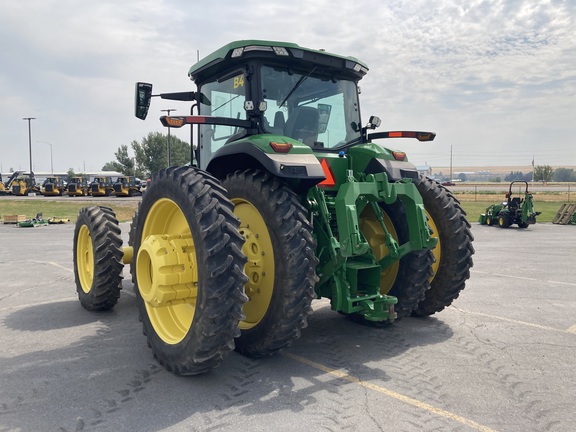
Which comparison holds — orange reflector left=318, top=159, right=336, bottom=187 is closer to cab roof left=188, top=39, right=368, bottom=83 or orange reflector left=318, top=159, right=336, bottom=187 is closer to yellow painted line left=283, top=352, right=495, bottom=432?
cab roof left=188, top=39, right=368, bottom=83

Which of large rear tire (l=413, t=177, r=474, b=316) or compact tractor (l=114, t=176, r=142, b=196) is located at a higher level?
compact tractor (l=114, t=176, r=142, b=196)

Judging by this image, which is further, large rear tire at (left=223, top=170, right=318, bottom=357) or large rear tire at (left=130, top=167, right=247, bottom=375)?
large rear tire at (left=223, top=170, right=318, bottom=357)

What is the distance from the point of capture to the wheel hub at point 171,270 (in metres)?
3.61

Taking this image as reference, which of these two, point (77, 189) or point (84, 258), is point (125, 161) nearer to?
point (77, 189)

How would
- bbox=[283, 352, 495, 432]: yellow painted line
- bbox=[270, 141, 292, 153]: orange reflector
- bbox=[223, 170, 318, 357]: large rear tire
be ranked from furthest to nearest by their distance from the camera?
bbox=[270, 141, 292, 153]: orange reflector < bbox=[223, 170, 318, 357]: large rear tire < bbox=[283, 352, 495, 432]: yellow painted line

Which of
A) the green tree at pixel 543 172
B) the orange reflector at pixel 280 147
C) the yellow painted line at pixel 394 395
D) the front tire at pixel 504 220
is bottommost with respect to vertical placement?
the yellow painted line at pixel 394 395

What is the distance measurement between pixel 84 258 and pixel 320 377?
13.3 feet

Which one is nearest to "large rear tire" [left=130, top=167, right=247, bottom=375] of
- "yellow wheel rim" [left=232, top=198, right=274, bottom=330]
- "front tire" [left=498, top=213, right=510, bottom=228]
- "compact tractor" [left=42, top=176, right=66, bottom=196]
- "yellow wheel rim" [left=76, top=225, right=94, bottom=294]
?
"yellow wheel rim" [left=232, top=198, right=274, bottom=330]

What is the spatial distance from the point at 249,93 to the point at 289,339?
7.66 feet

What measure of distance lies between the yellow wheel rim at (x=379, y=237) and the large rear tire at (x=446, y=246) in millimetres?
513

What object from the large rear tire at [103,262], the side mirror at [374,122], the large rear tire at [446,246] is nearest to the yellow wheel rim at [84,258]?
the large rear tire at [103,262]

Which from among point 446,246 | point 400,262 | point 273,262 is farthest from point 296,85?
point 446,246

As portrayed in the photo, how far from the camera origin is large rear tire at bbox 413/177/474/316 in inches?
190

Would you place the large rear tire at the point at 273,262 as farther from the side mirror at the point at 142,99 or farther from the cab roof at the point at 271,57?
the side mirror at the point at 142,99
